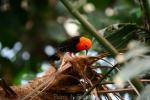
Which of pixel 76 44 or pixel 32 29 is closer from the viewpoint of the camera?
pixel 76 44

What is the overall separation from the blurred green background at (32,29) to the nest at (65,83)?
2036mm

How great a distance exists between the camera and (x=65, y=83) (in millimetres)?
1516

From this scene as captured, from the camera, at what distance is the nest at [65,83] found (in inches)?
57.4

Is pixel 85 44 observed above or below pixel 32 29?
below

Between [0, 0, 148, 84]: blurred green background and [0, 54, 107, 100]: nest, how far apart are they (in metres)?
2.04

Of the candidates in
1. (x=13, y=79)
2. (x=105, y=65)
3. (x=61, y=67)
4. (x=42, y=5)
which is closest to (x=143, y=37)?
(x=105, y=65)

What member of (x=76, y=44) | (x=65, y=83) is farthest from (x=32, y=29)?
(x=65, y=83)

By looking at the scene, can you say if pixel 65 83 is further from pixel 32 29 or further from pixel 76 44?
pixel 32 29

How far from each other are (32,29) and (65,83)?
8.18 ft

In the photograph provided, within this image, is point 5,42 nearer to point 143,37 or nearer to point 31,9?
point 31,9

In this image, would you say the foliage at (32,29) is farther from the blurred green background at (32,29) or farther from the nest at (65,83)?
the nest at (65,83)

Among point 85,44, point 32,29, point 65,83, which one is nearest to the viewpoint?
point 65,83

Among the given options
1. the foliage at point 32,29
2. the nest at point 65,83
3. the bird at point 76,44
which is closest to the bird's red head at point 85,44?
the bird at point 76,44

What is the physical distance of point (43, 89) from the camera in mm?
1472
